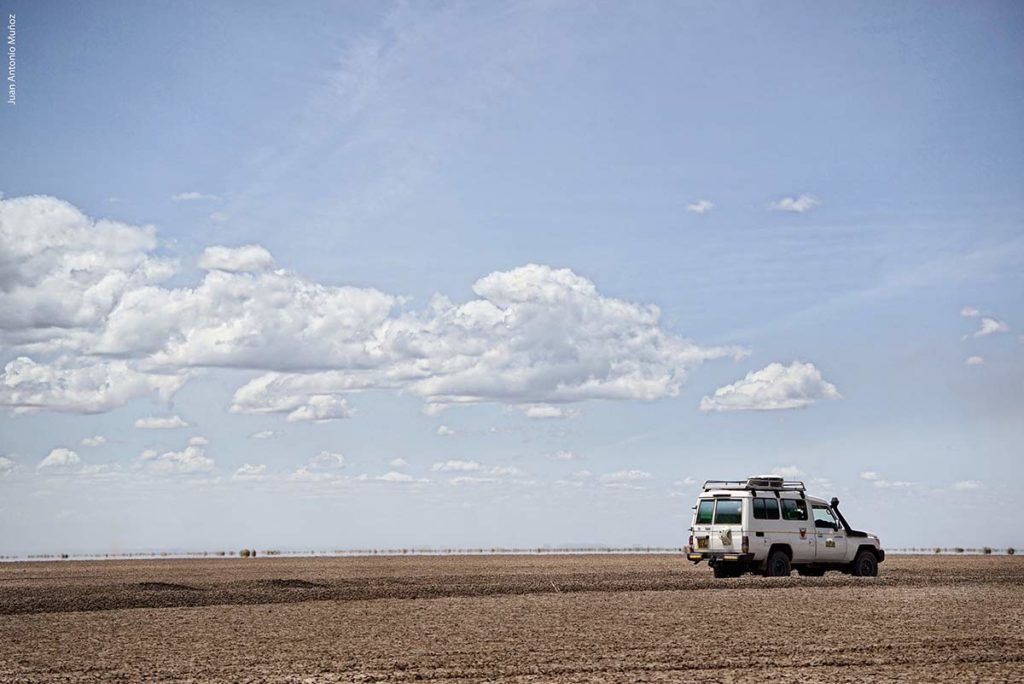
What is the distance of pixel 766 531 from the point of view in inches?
1391

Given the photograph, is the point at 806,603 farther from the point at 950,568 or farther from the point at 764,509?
the point at 950,568

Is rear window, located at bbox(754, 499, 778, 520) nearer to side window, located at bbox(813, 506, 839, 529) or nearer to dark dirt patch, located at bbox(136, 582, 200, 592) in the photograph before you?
side window, located at bbox(813, 506, 839, 529)

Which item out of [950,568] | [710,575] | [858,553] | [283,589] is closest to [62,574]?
[283,589]

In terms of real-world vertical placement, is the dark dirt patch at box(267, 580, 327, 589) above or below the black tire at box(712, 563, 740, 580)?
below

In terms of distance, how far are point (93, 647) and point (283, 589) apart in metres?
14.3

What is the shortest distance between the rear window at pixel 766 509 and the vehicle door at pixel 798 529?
0.96 ft

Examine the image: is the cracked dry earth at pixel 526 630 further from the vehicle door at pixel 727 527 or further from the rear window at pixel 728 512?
the rear window at pixel 728 512

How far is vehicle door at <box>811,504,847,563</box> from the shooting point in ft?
120

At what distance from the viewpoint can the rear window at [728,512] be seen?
35188 mm

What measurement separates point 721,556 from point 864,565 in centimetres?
509

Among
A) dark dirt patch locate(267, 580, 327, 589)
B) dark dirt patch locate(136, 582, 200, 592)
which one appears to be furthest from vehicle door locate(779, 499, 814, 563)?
dark dirt patch locate(136, 582, 200, 592)

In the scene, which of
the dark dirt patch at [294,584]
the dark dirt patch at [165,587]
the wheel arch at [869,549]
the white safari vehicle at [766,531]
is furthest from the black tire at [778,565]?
the dark dirt patch at [165,587]

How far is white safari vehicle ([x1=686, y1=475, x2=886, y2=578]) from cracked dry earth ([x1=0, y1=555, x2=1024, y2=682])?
1107mm

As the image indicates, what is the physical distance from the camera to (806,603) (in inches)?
1066
